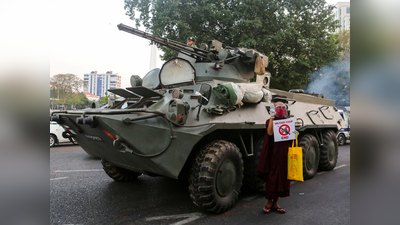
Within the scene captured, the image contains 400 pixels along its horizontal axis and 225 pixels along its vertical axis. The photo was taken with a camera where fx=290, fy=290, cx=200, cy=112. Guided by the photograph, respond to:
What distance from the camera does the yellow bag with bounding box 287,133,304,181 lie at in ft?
13.2

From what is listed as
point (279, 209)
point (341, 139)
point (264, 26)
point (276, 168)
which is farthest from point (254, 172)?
point (341, 139)

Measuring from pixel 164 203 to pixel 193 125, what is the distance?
1.52m

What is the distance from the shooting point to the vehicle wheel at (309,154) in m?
6.42

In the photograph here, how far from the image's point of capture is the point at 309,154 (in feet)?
22.0

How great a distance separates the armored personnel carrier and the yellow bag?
2.68 feet

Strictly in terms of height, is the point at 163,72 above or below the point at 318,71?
below

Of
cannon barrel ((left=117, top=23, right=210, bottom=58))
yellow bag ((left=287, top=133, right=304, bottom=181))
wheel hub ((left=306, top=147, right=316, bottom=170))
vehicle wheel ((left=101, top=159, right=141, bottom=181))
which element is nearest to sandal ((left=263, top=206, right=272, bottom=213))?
yellow bag ((left=287, top=133, right=304, bottom=181))

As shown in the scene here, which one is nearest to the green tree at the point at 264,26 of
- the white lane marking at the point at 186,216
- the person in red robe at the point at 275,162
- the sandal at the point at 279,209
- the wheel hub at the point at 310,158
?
the wheel hub at the point at 310,158

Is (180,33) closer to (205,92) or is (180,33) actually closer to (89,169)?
(89,169)

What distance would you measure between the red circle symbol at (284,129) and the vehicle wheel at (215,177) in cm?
82

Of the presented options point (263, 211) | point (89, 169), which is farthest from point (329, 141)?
point (89, 169)

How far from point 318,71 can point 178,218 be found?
1287 centimetres

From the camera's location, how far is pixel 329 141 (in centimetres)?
766

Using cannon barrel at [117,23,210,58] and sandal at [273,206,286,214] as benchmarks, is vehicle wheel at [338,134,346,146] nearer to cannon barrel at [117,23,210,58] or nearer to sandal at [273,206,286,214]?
cannon barrel at [117,23,210,58]
